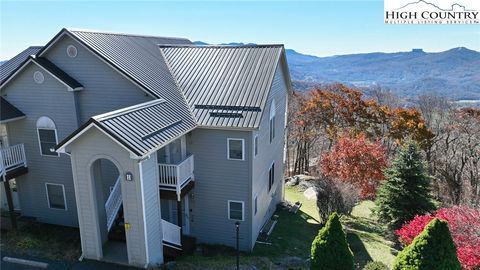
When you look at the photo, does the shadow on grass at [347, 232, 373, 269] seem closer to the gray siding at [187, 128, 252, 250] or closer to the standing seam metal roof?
the gray siding at [187, 128, 252, 250]

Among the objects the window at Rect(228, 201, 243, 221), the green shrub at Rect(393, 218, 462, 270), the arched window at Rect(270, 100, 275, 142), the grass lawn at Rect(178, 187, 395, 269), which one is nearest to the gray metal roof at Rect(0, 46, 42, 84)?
the window at Rect(228, 201, 243, 221)

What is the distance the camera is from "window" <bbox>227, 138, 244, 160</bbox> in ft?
51.4

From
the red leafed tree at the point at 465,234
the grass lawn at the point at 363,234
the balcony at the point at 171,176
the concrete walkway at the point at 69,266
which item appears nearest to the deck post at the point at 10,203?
the concrete walkway at the point at 69,266

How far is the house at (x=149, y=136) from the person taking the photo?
43.6 feet

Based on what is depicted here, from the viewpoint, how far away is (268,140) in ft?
63.6

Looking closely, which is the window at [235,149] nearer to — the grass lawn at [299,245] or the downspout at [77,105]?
the grass lawn at [299,245]

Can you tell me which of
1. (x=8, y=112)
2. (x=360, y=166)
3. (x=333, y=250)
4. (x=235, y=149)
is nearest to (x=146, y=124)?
(x=235, y=149)

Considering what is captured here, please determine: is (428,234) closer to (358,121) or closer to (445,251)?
(445,251)

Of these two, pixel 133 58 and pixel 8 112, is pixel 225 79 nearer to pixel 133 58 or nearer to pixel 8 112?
pixel 133 58

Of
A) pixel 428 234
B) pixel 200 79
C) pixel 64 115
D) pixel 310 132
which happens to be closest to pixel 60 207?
pixel 64 115

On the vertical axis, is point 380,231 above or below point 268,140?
below

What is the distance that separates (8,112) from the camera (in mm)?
15906

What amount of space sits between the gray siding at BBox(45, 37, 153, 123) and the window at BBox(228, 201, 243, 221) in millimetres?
6367

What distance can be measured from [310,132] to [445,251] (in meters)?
28.9
